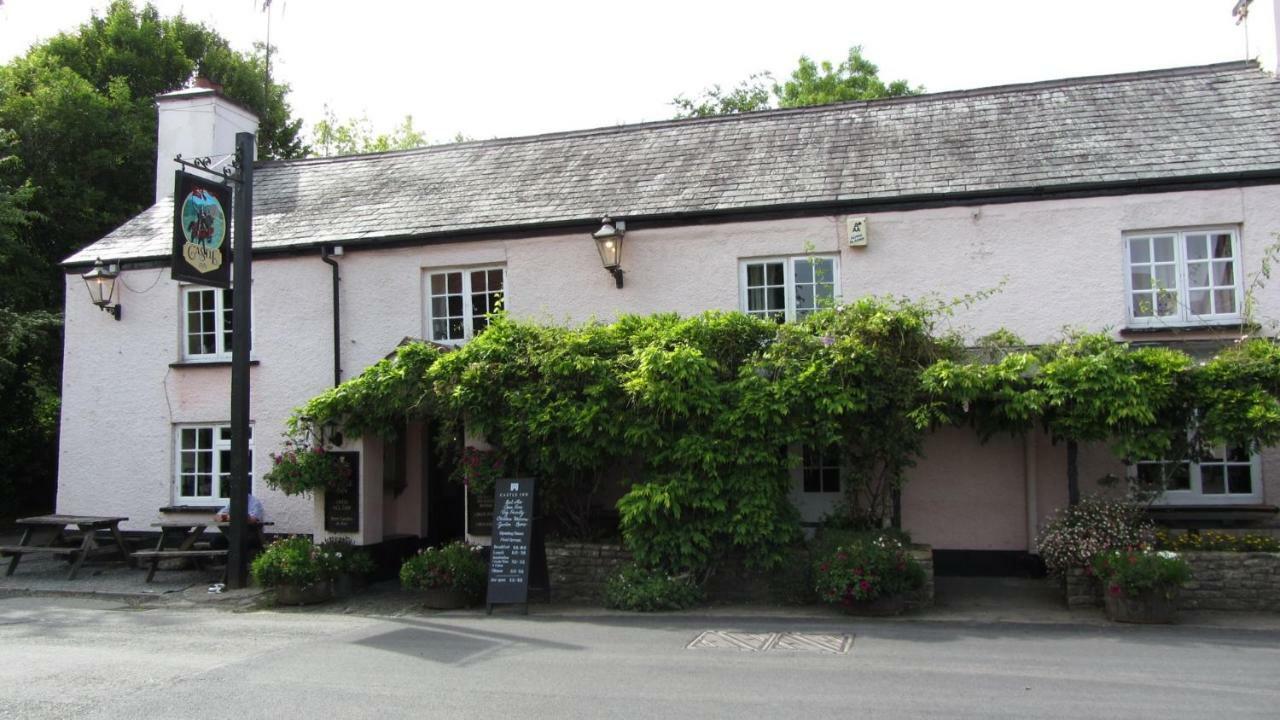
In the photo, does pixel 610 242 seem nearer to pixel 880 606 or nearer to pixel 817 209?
pixel 817 209

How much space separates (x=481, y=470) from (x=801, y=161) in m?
6.58

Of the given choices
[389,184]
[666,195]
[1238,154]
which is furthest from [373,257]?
[1238,154]

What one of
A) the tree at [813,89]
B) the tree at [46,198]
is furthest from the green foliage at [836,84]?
the tree at [46,198]

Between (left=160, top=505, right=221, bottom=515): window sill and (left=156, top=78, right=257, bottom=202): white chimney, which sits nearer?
(left=160, top=505, right=221, bottom=515): window sill

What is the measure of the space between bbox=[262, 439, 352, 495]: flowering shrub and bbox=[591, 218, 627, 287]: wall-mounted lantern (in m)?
4.40

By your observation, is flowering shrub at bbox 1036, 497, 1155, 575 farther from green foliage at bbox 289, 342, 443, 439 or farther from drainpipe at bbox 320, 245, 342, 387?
drainpipe at bbox 320, 245, 342, 387

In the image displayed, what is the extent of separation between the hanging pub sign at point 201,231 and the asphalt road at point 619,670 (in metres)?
4.47

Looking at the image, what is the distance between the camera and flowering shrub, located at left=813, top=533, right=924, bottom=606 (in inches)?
381

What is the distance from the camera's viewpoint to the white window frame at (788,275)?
12711mm

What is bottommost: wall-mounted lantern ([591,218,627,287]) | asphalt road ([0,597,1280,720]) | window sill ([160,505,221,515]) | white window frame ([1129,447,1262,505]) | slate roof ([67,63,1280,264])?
asphalt road ([0,597,1280,720])

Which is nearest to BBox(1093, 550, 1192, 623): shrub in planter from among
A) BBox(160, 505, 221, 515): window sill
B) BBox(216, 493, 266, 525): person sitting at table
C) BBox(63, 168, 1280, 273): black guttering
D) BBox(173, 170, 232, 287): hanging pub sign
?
BBox(63, 168, 1280, 273): black guttering

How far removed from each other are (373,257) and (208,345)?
3.29 m

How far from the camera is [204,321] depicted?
50.0 ft

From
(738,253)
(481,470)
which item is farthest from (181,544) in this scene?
(738,253)
